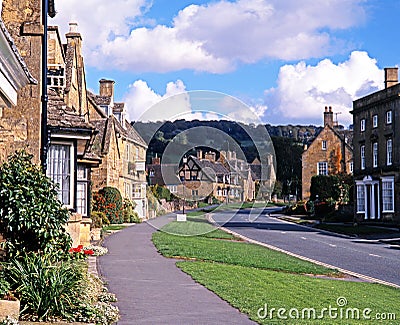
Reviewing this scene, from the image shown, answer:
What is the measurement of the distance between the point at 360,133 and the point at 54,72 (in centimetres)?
3734

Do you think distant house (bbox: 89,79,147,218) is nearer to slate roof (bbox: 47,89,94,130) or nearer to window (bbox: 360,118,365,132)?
window (bbox: 360,118,365,132)

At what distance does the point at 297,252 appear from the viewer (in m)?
27.0

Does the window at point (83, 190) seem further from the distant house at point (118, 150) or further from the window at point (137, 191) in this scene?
the window at point (137, 191)

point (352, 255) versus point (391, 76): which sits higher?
point (391, 76)

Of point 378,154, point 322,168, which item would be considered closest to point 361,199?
point 378,154

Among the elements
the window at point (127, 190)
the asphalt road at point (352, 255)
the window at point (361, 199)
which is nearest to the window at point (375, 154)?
the window at point (361, 199)

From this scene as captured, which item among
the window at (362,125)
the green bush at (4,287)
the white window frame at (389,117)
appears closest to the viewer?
the green bush at (4,287)

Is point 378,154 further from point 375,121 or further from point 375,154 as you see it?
point 375,121

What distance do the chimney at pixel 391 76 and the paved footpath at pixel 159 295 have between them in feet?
124

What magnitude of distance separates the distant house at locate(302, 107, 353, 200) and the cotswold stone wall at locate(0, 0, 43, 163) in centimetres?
6379

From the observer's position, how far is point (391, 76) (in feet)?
172

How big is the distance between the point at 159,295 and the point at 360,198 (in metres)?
44.5
